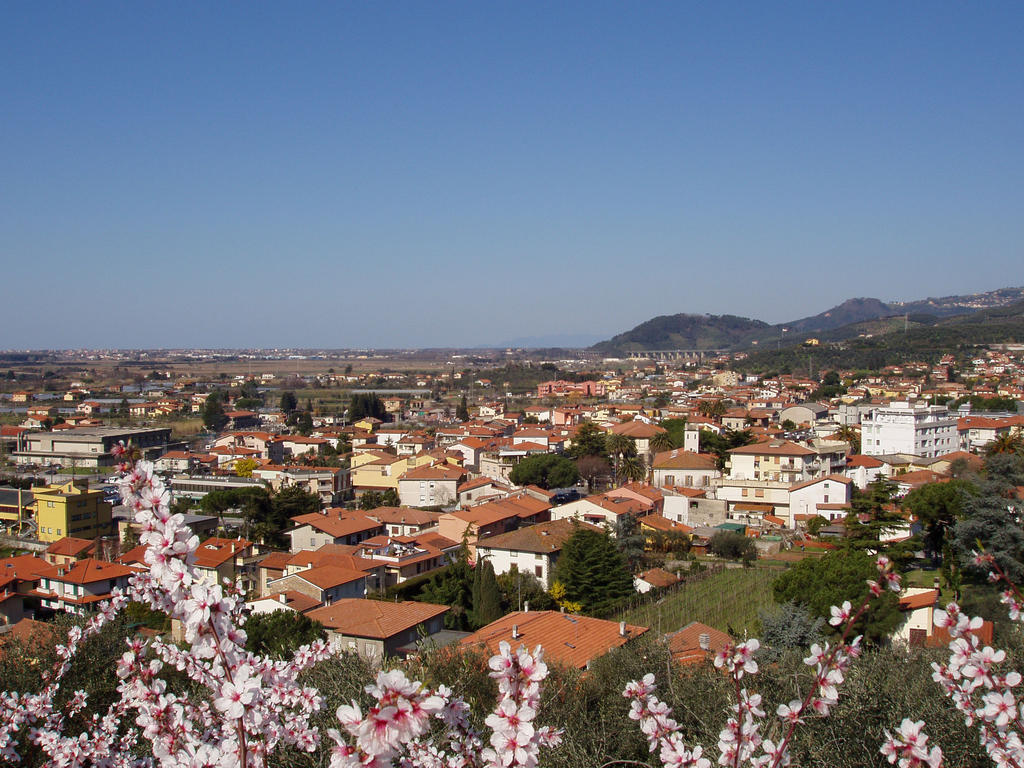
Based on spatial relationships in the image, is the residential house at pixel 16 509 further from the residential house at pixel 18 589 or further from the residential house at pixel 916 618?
the residential house at pixel 916 618

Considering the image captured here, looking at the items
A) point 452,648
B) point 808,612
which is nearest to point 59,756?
point 452,648

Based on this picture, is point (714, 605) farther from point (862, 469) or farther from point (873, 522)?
point (862, 469)

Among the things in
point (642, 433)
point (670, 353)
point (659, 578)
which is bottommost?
point (659, 578)

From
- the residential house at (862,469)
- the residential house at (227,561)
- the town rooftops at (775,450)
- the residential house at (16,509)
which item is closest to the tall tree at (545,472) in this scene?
the town rooftops at (775,450)

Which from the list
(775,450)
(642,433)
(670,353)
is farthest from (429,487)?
(670,353)

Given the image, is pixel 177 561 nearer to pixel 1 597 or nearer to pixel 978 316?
pixel 1 597

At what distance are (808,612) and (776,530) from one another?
12377mm

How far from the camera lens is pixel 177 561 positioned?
2021mm

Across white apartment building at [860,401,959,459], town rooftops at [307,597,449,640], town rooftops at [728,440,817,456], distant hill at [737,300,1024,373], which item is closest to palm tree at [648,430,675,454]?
town rooftops at [728,440,817,456]

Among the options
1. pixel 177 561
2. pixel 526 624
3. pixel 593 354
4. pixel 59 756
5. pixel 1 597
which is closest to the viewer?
pixel 177 561

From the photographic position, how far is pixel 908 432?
31719 millimetres

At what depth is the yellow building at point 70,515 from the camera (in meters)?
22.6

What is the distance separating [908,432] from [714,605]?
20.0 meters

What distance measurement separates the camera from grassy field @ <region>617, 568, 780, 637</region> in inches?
559
